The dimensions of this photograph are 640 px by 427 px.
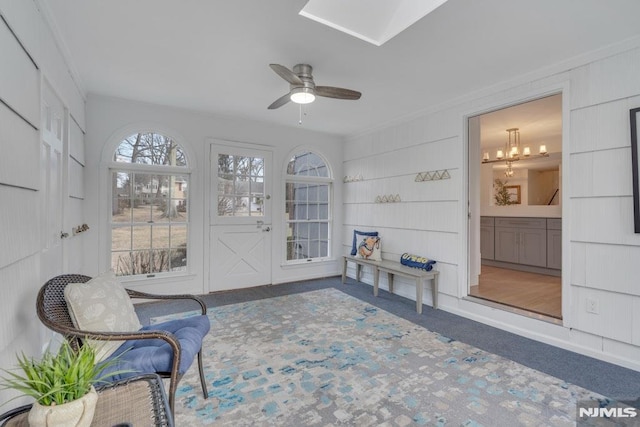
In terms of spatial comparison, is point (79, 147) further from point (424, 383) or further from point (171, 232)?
point (424, 383)

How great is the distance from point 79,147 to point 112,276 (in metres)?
2.17

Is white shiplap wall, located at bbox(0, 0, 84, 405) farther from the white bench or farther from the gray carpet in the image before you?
the white bench

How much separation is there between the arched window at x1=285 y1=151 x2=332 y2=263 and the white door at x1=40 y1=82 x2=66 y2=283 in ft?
9.93

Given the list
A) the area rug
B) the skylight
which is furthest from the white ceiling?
the area rug

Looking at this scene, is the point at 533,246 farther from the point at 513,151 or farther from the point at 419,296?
the point at 419,296

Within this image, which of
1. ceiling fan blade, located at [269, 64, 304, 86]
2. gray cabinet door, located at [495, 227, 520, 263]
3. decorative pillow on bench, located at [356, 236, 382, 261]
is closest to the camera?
ceiling fan blade, located at [269, 64, 304, 86]

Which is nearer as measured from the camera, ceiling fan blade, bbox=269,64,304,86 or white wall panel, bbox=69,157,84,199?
ceiling fan blade, bbox=269,64,304,86

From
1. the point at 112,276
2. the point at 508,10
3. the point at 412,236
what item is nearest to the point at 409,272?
the point at 412,236

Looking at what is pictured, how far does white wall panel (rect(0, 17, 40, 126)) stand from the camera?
1411 mm

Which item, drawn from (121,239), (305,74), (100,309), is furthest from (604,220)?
(121,239)

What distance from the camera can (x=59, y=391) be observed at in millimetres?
934

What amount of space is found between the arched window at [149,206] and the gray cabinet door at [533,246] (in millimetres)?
5829

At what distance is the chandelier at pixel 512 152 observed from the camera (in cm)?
527

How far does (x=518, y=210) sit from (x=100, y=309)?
665 centimetres
